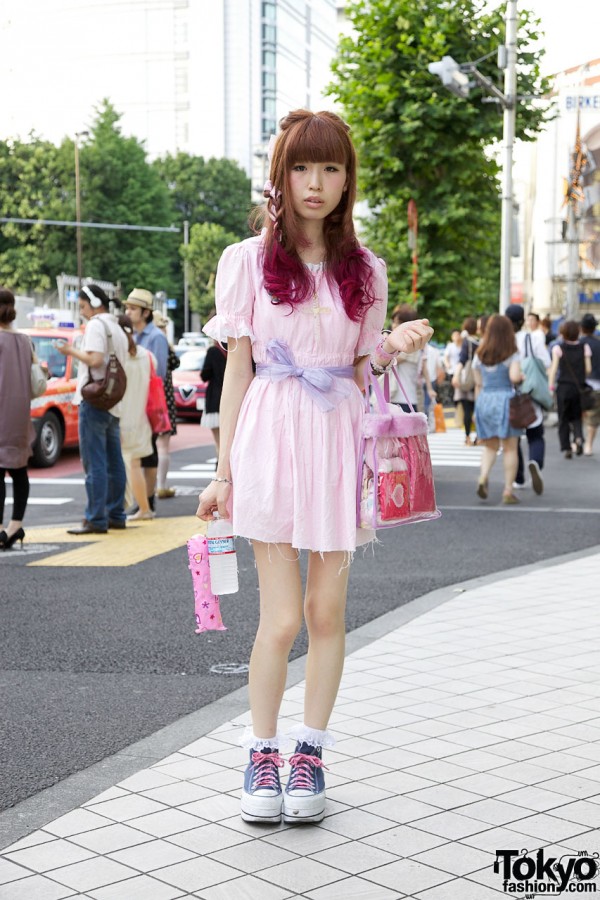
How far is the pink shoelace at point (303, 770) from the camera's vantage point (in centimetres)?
359

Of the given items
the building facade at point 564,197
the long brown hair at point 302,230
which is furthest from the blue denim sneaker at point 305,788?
the building facade at point 564,197

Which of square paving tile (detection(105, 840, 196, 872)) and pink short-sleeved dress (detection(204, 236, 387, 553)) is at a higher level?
pink short-sleeved dress (detection(204, 236, 387, 553))

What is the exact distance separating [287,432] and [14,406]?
5.72 meters

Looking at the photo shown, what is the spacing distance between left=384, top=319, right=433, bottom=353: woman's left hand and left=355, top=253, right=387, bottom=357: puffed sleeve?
0.24ft

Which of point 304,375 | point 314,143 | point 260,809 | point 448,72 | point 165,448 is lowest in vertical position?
point 260,809

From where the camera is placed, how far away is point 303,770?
364 cm

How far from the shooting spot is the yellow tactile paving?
8.62 metres

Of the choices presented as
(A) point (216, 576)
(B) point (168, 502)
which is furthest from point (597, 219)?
(A) point (216, 576)

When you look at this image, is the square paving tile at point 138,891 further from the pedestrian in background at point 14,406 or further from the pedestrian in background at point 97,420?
the pedestrian in background at point 97,420

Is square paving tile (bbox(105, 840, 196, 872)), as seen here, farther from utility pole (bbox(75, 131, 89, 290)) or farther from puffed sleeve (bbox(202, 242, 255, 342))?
utility pole (bbox(75, 131, 89, 290))

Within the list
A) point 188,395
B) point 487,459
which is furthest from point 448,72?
point 487,459

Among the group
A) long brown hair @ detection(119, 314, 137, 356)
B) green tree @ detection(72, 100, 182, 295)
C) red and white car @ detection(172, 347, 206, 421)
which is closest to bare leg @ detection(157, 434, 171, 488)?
long brown hair @ detection(119, 314, 137, 356)

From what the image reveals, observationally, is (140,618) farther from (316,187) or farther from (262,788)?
(316,187)

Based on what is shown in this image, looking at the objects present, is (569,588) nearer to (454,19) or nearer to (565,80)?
(454,19)
